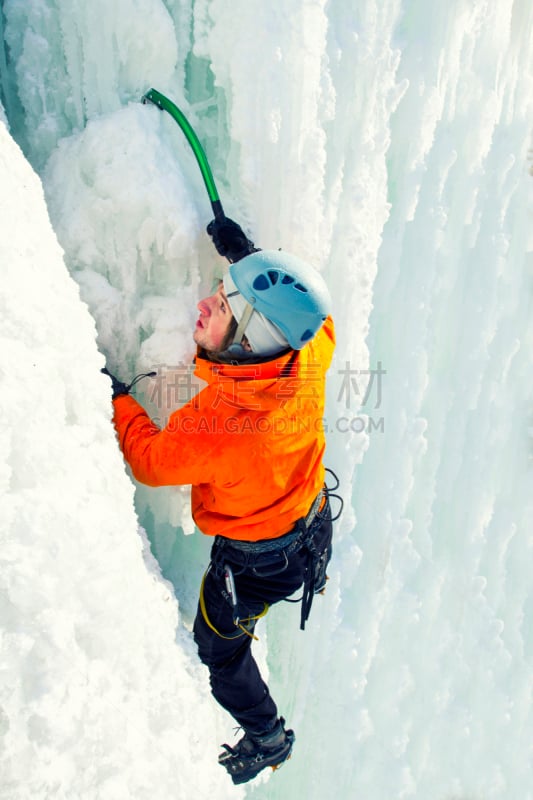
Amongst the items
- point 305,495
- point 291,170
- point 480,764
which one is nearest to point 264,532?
point 305,495

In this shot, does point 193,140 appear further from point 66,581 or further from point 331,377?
point 66,581

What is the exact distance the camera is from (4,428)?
3.31 feet

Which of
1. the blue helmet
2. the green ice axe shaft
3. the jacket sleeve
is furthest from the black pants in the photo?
the green ice axe shaft

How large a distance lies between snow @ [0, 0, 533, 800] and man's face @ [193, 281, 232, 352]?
0.37 feet

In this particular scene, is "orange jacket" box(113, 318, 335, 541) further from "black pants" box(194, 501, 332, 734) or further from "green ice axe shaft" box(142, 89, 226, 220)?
"green ice axe shaft" box(142, 89, 226, 220)

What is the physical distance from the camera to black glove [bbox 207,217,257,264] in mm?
1685

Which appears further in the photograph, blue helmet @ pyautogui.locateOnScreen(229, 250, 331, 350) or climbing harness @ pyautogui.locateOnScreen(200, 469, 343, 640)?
climbing harness @ pyautogui.locateOnScreen(200, 469, 343, 640)

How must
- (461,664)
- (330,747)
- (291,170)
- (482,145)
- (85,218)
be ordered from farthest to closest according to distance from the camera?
1. (461,664)
2. (330,747)
3. (482,145)
4. (291,170)
5. (85,218)

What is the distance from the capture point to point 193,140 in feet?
5.56

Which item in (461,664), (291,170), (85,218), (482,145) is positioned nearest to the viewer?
(85,218)

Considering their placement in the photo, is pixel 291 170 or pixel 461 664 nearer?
pixel 291 170

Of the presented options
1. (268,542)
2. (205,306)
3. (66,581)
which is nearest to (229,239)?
(205,306)

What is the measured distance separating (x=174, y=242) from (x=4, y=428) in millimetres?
817

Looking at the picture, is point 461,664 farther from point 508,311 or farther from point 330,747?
point 508,311
